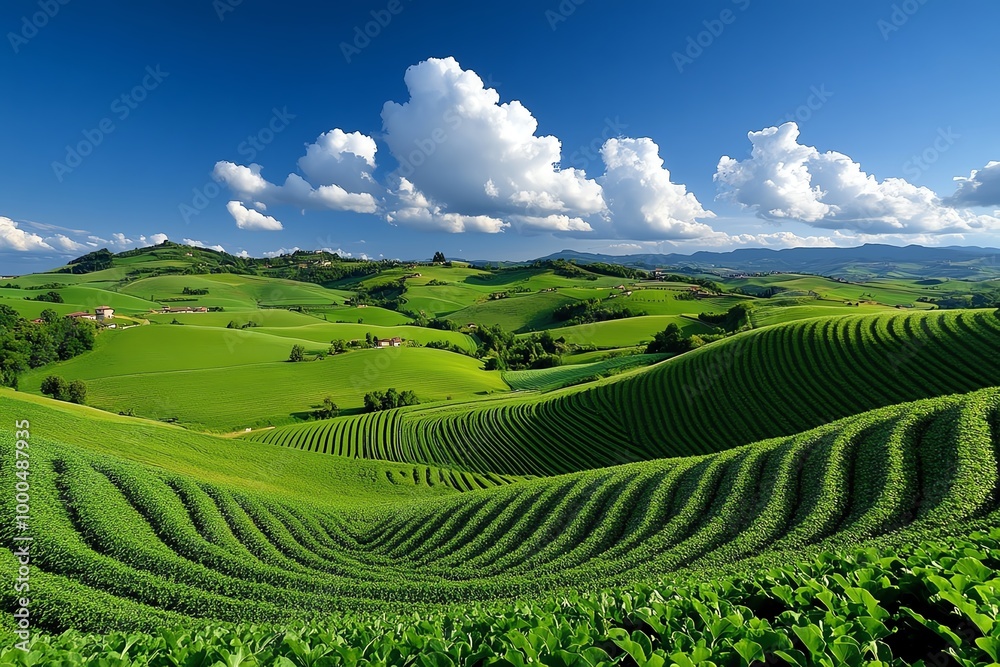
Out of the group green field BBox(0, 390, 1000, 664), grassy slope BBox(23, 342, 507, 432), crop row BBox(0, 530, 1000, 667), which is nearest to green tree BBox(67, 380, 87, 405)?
grassy slope BBox(23, 342, 507, 432)

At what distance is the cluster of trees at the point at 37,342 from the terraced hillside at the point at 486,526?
A: 3240 inches

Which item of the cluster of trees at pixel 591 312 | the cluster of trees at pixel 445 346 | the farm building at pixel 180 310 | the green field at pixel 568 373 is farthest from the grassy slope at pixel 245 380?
the cluster of trees at pixel 591 312

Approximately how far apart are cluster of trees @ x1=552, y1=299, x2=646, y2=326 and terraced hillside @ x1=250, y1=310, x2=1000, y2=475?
279ft

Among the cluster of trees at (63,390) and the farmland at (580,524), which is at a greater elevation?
the farmland at (580,524)

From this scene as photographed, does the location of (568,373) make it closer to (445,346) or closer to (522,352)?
(522,352)

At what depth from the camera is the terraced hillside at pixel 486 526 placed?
36.2 feet

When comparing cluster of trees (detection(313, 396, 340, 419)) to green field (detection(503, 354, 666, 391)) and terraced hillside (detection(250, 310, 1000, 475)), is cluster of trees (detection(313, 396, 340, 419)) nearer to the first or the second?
terraced hillside (detection(250, 310, 1000, 475))

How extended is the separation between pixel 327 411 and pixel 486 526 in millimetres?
56279

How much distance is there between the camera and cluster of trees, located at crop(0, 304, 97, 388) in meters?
72.2

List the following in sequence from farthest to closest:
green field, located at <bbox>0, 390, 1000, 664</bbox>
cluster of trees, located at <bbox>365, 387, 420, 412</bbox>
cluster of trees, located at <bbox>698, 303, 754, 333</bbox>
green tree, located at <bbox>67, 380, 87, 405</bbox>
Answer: cluster of trees, located at <bbox>698, 303, 754, 333</bbox>
cluster of trees, located at <bbox>365, 387, 420, 412</bbox>
green tree, located at <bbox>67, 380, 87, 405</bbox>
green field, located at <bbox>0, 390, 1000, 664</bbox>

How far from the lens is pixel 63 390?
2443 inches

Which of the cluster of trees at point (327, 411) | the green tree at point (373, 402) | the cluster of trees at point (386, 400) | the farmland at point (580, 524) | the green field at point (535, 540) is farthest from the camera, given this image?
the cluster of trees at point (386, 400)

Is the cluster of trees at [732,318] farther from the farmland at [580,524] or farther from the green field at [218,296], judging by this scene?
the green field at [218,296]

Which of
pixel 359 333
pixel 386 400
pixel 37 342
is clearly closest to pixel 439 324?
pixel 359 333
